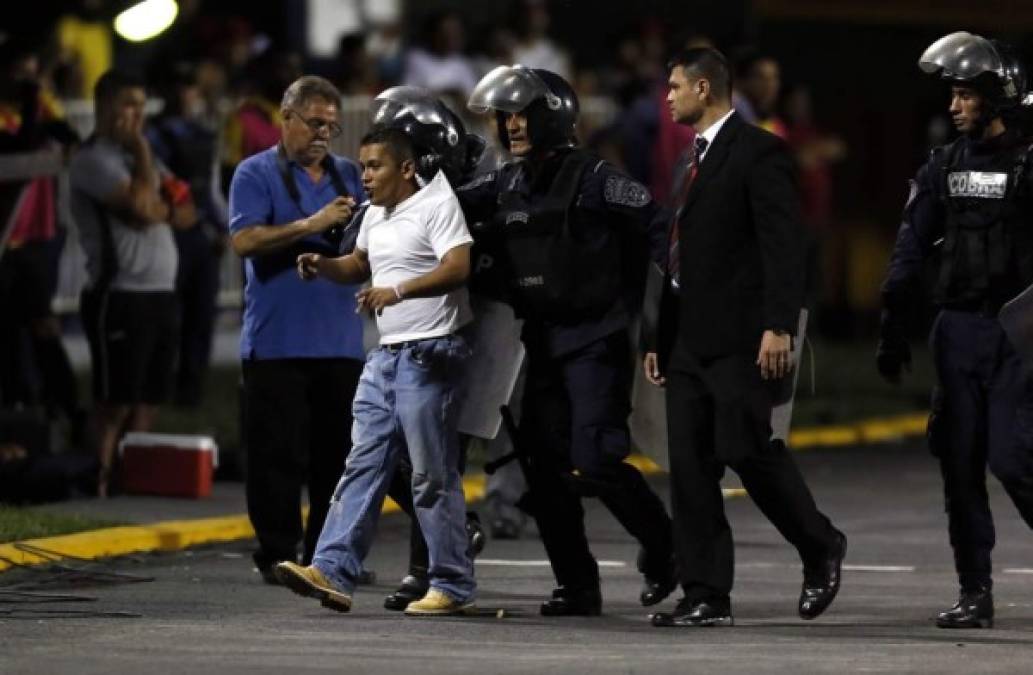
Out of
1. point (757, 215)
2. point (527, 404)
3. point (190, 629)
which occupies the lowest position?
point (190, 629)

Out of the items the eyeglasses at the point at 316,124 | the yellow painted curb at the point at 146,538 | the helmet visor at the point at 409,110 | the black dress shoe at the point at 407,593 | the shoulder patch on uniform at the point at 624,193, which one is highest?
the helmet visor at the point at 409,110

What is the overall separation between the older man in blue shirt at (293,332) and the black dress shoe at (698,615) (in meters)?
2.02

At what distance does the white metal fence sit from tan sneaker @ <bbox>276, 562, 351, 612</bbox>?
9457 millimetres

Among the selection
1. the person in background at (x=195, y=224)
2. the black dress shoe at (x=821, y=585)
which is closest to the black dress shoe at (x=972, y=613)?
the black dress shoe at (x=821, y=585)

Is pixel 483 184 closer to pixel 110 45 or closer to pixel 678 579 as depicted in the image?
pixel 678 579

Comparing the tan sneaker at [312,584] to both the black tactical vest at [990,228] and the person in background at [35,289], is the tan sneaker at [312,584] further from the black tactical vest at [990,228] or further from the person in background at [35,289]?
the person in background at [35,289]

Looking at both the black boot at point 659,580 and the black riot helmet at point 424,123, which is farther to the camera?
the black boot at point 659,580

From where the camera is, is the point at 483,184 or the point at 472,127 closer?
the point at 483,184

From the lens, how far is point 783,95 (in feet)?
74.7

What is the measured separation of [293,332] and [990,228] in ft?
9.72

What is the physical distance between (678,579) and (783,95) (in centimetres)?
1188

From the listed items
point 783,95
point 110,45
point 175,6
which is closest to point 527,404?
point 175,6

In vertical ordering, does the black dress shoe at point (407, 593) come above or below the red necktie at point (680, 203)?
below

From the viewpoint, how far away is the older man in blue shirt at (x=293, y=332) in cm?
1210
